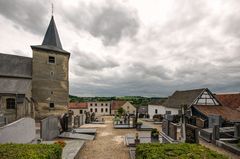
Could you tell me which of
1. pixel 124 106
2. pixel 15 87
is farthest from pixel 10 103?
pixel 124 106

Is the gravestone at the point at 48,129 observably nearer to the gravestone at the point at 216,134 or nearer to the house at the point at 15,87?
the house at the point at 15,87

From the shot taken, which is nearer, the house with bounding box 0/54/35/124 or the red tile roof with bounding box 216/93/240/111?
the house with bounding box 0/54/35/124

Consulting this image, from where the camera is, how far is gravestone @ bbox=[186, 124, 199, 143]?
388 inches

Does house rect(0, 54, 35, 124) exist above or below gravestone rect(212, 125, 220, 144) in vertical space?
above

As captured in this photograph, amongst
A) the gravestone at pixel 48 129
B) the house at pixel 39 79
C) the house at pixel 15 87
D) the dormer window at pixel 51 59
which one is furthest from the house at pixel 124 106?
the gravestone at pixel 48 129

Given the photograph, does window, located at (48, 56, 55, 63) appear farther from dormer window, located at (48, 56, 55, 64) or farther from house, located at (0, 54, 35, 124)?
house, located at (0, 54, 35, 124)

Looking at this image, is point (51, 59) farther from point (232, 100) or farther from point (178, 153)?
point (232, 100)

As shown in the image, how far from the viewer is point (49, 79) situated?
27.1 metres

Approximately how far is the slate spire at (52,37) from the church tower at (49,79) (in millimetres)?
224

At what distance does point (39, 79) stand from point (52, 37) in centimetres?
743

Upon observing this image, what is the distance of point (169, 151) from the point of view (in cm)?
599

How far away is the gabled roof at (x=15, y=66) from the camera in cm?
2560

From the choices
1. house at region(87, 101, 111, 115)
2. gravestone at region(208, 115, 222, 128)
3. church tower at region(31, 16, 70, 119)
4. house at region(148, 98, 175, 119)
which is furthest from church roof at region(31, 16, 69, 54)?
house at region(87, 101, 111, 115)

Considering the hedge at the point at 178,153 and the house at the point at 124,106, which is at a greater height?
the hedge at the point at 178,153
